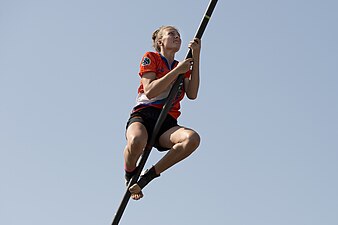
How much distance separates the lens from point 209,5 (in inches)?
304

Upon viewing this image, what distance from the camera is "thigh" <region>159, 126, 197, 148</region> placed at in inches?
316

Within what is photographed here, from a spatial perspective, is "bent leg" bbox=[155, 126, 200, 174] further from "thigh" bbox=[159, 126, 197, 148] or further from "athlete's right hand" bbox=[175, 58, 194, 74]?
"athlete's right hand" bbox=[175, 58, 194, 74]

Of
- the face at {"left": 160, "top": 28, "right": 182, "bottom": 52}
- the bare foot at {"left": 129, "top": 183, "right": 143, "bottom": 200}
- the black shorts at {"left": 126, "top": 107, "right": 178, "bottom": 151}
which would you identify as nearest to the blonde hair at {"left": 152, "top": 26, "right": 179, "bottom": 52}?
the face at {"left": 160, "top": 28, "right": 182, "bottom": 52}

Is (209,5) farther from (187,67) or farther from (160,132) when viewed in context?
(160,132)

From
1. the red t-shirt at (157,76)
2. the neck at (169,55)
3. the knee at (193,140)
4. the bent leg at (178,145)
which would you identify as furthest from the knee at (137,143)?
the neck at (169,55)

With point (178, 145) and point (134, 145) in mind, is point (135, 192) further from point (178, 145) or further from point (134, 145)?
point (178, 145)

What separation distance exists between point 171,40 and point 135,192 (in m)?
1.91

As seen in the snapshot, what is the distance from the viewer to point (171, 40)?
873 cm

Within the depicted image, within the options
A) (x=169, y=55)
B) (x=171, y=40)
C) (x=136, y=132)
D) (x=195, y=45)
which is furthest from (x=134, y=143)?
(x=171, y=40)

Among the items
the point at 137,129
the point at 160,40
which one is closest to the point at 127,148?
the point at 137,129

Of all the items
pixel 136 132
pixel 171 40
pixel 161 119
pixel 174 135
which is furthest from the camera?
pixel 171 40

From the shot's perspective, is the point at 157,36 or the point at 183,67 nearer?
the point at 183,67

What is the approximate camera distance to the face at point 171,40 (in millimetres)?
8734

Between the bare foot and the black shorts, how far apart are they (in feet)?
1.98
